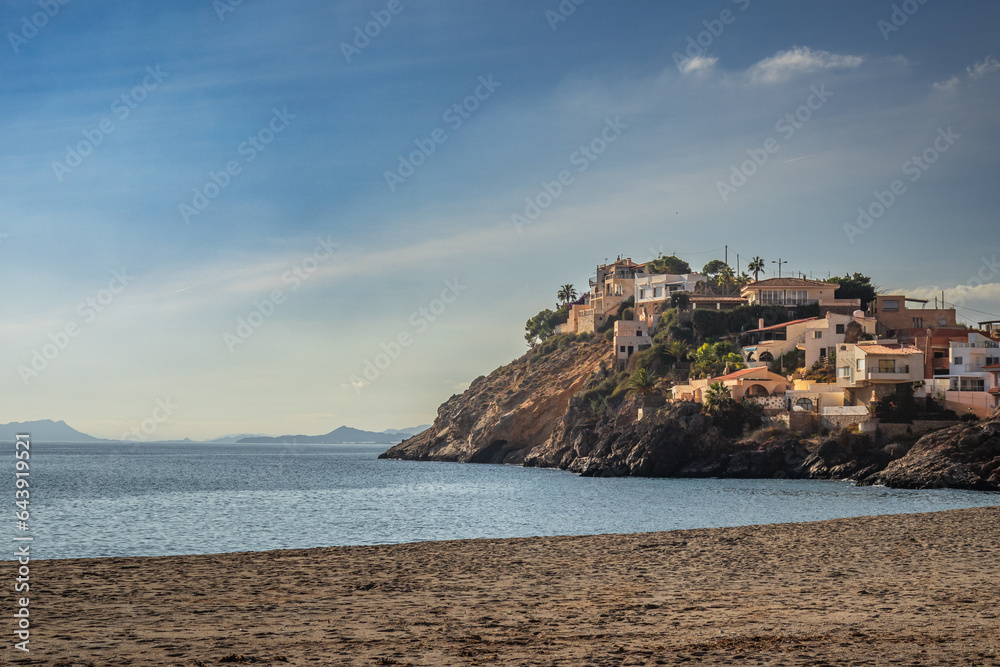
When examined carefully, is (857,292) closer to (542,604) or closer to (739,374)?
(739,374)

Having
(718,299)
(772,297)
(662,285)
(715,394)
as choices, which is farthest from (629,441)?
(662,285)

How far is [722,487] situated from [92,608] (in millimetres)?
56048

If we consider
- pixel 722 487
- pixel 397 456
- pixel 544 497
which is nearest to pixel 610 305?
pixel 397 456

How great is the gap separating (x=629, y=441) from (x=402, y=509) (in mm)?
43415

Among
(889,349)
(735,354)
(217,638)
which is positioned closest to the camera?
(217,638)

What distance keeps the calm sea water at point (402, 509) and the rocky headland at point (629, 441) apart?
4.92 metres

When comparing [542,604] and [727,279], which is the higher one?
[727,279]

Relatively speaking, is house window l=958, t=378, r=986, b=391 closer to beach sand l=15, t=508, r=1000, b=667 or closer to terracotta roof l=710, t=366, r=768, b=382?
terracotta roof l=710, t=366, r=768, b=382

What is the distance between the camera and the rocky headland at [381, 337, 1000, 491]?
65.4 meters

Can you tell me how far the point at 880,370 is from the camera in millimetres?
78438

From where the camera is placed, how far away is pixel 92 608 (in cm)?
1578

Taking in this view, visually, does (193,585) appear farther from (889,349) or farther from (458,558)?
(889,349)

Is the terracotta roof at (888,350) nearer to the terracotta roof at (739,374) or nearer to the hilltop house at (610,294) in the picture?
the terracotta roof at (739,374)

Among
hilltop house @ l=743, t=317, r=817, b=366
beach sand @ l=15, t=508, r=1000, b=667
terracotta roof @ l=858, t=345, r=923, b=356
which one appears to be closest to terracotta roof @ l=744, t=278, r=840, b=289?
hilltop house @ l=743, t=317, r=817, b=366
